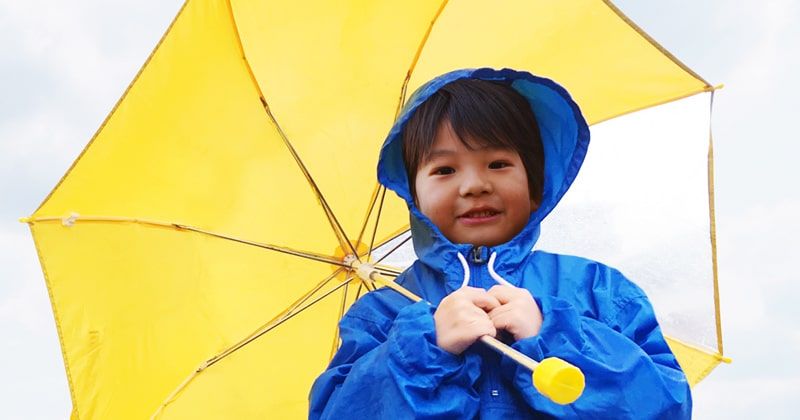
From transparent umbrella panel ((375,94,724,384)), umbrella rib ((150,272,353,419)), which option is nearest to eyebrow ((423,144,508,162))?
transparent umbrella panel ((375,94,724,384))

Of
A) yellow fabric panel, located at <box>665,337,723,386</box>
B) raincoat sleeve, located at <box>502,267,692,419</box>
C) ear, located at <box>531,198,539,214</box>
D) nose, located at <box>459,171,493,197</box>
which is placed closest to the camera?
raincoat sleeve, located at <box>502,267,692,419</box>

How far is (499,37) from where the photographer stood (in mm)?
3414

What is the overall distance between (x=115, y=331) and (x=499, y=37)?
1.99m

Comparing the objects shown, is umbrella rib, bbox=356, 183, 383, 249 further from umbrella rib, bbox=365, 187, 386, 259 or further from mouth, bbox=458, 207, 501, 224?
mouth, bbox=458, 207, 501, 224

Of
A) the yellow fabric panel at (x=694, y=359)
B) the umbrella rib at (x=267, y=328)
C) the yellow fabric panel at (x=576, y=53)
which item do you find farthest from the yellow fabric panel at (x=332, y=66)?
the yellow fabric panel at (x=694, y=359)

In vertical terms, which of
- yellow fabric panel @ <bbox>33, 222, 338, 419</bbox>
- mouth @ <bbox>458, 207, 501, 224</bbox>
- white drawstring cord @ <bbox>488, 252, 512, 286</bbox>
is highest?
yellow fabric panel @ <bbox>33, 222, 338, 419</bbox>

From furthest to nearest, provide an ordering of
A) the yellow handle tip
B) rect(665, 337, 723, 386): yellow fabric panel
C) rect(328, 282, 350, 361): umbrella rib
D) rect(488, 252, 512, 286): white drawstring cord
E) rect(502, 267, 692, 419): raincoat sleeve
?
1. rect(328, 282, 350, 361): umbrella rib
2. rect(665, 337, 723, 386): yellow fabric panel
3. rect(488, 252, 512, 286): white drawstring cord
4. rect(502, 267, 692, 419): raincoat sleeve
5. the yellow handle tip

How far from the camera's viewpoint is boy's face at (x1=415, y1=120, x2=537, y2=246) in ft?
7.67

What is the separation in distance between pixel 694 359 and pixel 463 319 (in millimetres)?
1654

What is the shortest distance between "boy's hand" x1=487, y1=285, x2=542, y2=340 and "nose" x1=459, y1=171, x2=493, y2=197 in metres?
0.40

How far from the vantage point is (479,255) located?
2.28m

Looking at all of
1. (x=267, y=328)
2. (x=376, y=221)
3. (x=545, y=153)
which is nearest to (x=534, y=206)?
(x=545, y=153)

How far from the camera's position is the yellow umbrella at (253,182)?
325 cm

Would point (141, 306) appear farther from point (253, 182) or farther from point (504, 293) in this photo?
point (504, 293)
